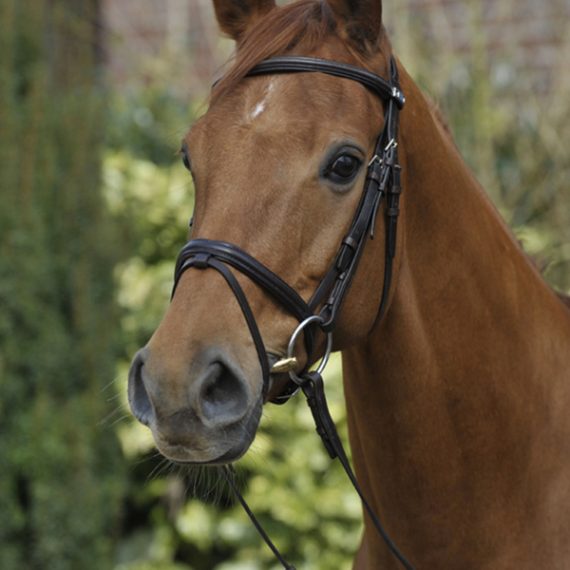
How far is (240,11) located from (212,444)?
123 cm

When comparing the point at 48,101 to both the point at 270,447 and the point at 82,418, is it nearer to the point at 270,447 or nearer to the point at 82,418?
the point at 82,418

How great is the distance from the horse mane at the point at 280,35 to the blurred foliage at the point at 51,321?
9.55 feet

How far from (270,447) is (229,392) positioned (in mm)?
3183

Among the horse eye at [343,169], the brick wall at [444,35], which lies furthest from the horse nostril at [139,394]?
the brick wall at [444,35]

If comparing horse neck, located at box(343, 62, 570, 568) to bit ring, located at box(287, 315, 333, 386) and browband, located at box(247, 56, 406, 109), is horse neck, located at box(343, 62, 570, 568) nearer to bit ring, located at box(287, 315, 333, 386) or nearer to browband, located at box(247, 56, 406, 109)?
browband, located at box(247, 56, 406, 109)

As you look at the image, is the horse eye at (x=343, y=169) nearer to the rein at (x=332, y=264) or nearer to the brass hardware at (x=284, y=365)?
the rein at (x=332, y=264)

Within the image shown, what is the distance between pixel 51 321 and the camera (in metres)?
5.23

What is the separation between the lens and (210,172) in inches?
89.6

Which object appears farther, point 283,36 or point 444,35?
point 444,35

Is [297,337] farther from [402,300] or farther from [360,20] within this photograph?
[360,20]

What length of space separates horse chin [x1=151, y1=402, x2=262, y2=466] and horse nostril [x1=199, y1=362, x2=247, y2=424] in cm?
3

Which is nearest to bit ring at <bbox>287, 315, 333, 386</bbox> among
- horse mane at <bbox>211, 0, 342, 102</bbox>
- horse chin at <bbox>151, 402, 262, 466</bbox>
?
horse chin at <bbox>151, 402, 262, 466</bbox>

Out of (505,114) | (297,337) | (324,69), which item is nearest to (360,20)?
(324,69)

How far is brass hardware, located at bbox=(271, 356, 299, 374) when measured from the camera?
2.22 m
